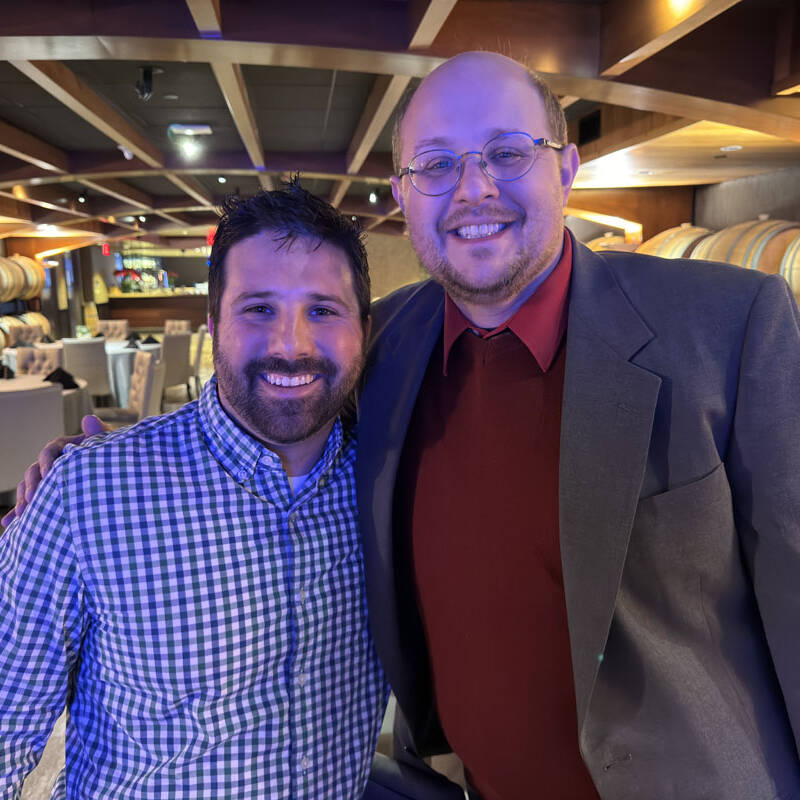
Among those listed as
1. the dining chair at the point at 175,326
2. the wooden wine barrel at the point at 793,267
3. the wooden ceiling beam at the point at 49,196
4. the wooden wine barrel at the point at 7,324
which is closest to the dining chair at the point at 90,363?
the wooden ceiling beam at the point at 49,196

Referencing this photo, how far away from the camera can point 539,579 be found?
1.12 m

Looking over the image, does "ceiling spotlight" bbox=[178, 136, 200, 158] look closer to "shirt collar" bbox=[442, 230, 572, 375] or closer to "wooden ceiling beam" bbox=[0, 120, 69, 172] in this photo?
"wooden ceiling beam" bbox=[0, 120, 69, 172]

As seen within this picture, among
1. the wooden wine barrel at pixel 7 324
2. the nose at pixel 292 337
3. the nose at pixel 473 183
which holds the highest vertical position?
the nose at pixel 473 183

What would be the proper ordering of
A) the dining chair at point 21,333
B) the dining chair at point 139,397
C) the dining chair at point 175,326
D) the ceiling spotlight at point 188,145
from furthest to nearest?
1. the dining chair at point 175,326
2. the dining chair at point 21,333
3. the ceiling spotlight at point 188,145
4. the dining chair at point 139,397

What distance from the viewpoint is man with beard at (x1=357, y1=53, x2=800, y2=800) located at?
102cm

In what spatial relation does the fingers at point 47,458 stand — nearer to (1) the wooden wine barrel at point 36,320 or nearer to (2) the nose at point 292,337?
(2) the nose at point 292,337

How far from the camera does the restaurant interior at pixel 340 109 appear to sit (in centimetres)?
340

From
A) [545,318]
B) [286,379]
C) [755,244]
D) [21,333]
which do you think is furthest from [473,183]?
[21,333]

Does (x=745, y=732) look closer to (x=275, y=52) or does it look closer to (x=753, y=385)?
(x=753, y=385)

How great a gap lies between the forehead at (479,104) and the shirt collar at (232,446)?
605mm

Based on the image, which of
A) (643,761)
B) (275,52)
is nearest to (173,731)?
(643,761)

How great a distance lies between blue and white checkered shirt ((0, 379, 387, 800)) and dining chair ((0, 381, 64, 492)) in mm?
3539

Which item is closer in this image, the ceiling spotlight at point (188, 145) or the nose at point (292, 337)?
the nose at point (292, 337)

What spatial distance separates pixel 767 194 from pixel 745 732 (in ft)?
19.9
